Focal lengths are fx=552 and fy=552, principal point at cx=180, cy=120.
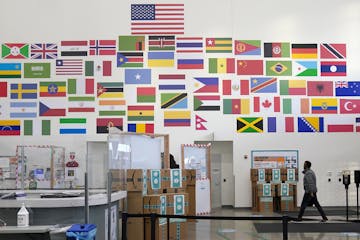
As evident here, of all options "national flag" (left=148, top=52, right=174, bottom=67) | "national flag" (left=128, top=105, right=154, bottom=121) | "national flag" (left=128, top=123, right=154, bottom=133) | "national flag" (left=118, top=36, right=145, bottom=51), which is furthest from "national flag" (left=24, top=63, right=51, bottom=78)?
"national flag" (left=148, top=52, right=174, bottom=67)

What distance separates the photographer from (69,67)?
19.5 m

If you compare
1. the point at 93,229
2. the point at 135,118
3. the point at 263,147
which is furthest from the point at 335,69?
the point at 93,229

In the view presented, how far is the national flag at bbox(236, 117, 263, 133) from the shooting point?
63.6ft

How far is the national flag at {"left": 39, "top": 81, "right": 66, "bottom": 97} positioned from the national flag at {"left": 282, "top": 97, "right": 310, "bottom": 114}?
25.5 feet

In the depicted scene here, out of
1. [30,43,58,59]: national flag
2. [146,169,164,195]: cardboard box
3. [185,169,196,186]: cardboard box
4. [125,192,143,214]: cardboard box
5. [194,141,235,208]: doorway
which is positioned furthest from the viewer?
[194,141,235,208]: doorway

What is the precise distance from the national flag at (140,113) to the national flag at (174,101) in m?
0.49

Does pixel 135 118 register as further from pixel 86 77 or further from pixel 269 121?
pixel 269 121

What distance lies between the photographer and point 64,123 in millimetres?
19234

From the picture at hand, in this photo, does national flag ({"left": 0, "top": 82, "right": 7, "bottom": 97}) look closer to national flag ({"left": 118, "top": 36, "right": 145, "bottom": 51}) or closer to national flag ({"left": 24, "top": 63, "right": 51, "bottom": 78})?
national flag ({"left": 24, "top": 63, "right": 51, "bottom": 78})

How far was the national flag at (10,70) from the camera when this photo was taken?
765 inches

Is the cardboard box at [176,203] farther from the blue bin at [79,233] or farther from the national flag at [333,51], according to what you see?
the national flag at [333,51]

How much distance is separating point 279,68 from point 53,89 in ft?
26.3

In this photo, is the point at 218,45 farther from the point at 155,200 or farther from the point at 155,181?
the point at 155,200

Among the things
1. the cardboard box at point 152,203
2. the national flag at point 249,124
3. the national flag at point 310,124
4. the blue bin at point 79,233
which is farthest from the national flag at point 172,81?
the blue bin at point 79,233
